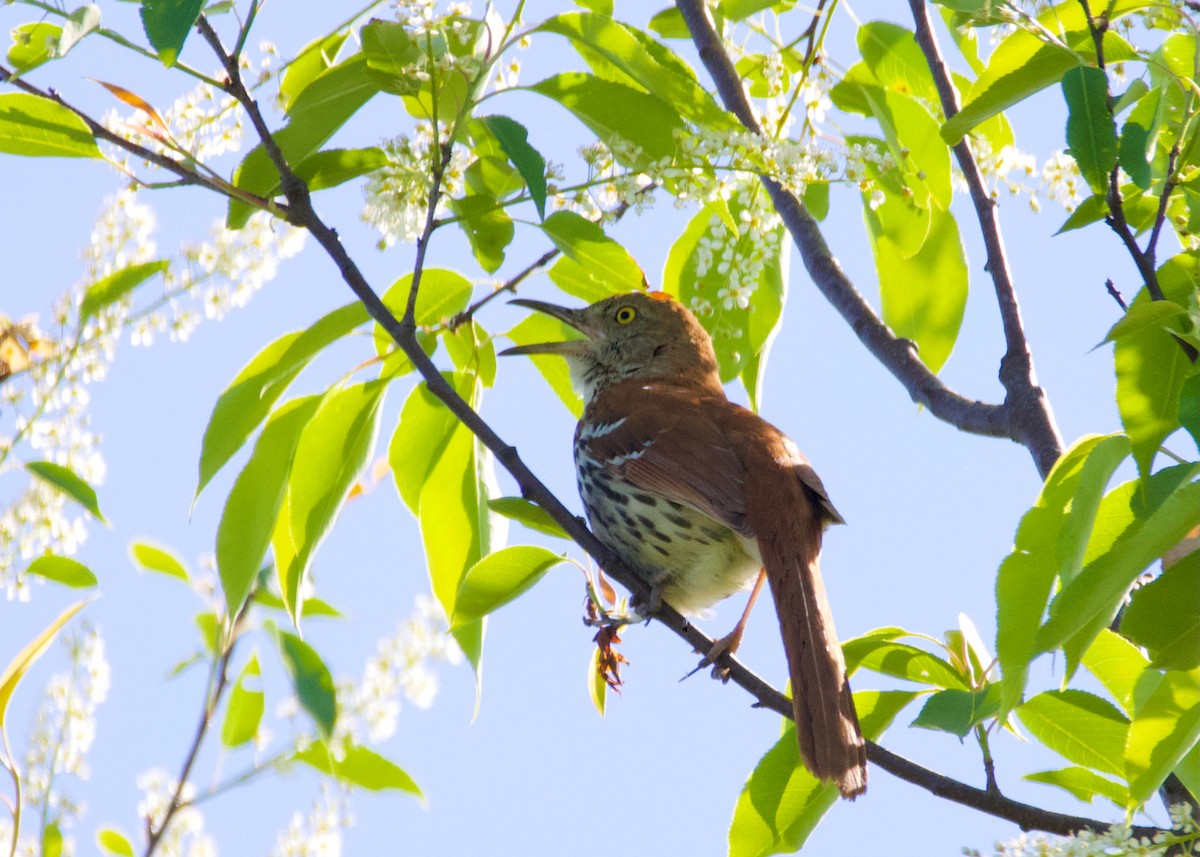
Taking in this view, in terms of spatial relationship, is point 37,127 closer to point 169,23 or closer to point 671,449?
point 169,23

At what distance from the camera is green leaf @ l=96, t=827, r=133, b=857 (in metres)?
3.01

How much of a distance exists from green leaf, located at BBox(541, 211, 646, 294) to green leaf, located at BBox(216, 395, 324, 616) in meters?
0.58

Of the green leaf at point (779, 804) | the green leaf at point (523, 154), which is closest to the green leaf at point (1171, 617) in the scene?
the green leaf at point (779, 804)

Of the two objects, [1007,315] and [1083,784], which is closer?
[1083,784]

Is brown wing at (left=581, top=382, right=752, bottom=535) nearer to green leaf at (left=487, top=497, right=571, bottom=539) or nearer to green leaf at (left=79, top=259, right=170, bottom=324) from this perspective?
green leaf at (left=487, top=497, right=571, bottom=539)

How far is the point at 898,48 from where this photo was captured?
3076mm

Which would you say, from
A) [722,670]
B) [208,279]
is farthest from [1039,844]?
[208,279]

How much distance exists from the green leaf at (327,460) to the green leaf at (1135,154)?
150 cm

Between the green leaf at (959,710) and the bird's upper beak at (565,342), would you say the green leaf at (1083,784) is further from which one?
the bird's upper beak at (565,342)

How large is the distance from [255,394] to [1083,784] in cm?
171

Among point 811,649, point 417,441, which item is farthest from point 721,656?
point 417,441

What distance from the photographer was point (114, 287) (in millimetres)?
2770

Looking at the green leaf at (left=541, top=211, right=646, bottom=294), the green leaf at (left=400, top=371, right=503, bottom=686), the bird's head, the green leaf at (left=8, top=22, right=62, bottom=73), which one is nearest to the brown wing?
the bird's head

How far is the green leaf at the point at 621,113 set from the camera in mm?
2527
